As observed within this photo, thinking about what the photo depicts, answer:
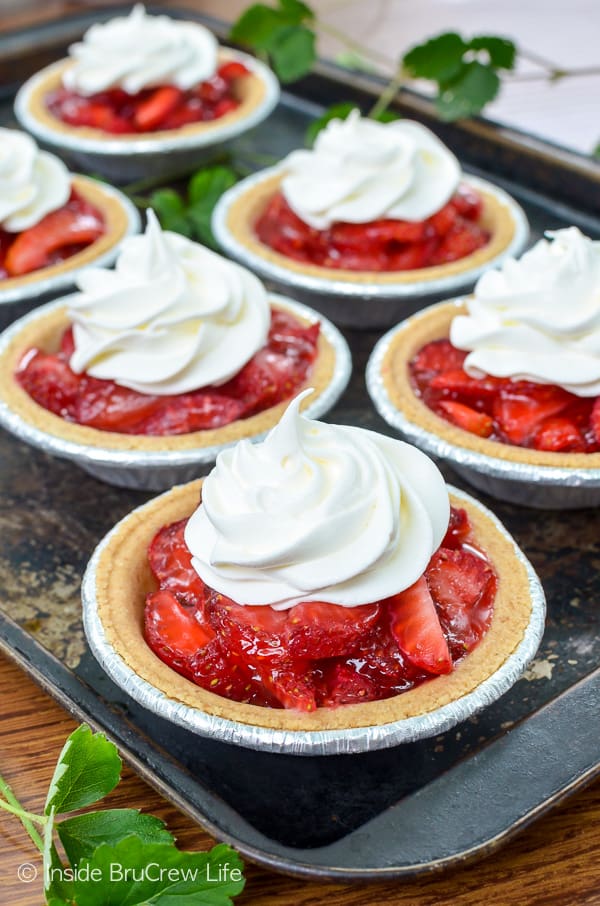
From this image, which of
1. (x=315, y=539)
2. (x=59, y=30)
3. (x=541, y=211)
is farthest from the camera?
(x=59, y=30)

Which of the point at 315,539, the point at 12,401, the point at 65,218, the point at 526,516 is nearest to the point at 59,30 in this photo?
the point at 65,218

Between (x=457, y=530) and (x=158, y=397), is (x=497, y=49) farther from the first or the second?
(x=457, y=530)

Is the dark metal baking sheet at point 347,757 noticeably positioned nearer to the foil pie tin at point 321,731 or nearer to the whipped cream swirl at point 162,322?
the foil pie tin at point 321,731

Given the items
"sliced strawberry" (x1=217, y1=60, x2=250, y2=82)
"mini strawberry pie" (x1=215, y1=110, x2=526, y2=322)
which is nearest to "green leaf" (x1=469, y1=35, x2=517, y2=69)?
"mini strawberry pie" (x1=215, y1=110, x2=526, y2=322)

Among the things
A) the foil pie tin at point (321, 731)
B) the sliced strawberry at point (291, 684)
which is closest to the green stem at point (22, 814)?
the foil pie tin at point (321, 731)

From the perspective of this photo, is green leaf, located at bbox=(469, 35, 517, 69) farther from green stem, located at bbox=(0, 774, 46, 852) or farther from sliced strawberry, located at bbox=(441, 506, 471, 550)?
green stem, located at bbox=(0, 774, 46, 852)

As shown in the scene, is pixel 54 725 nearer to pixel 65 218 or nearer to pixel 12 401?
pixel 12 401
